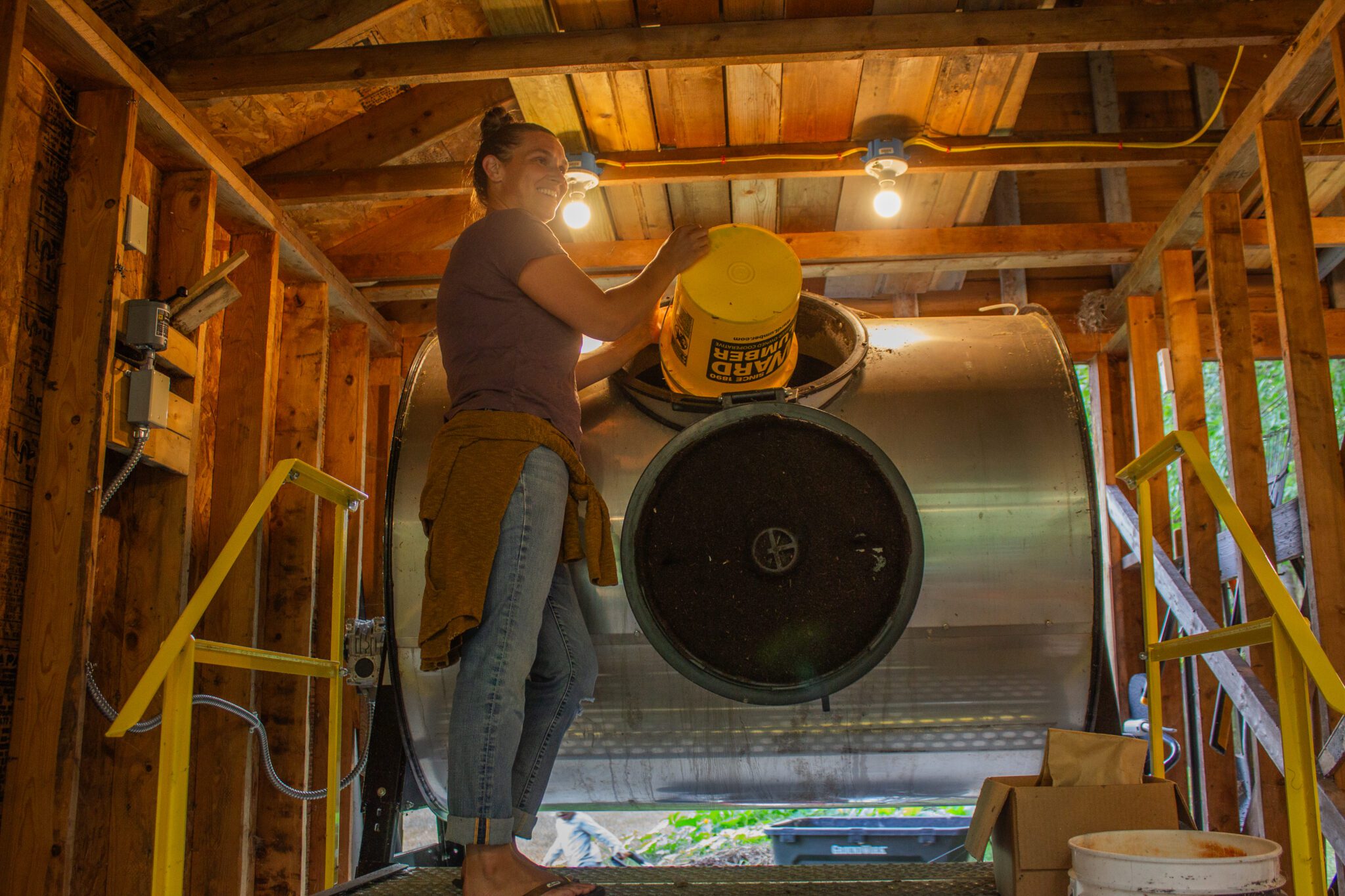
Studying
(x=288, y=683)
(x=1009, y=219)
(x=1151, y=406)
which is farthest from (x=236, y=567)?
(x=1009, y=219)

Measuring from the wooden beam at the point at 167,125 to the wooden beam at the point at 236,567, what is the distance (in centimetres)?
17

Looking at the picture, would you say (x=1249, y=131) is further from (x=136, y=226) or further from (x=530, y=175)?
(x=136, y=226)

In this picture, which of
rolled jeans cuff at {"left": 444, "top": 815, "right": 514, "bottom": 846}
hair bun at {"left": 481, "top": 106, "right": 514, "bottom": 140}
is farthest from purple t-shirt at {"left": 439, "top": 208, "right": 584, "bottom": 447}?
rolled jeans cuff at {"left": 444, "top": 815, "right": 514, "bottom": 846}

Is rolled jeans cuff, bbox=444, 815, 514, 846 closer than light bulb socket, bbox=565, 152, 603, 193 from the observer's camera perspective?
Yes

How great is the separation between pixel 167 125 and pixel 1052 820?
10.6 ft

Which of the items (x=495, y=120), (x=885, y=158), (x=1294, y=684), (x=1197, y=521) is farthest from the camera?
(x=1197, y=521)

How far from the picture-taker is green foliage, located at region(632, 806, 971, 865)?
841 centimetres

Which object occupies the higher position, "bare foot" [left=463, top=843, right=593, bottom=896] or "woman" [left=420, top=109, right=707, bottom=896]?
"woman" [left=420, top=109, right=707, bottom=896]

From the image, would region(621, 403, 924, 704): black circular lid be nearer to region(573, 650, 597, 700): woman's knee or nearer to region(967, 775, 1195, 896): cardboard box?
region(573, 650, 597, 700): woman's knee

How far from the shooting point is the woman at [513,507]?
216cm

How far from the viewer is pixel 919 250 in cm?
520

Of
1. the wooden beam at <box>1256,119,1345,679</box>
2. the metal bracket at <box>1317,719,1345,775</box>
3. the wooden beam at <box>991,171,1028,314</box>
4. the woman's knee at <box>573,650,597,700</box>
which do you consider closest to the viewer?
the woman's knee at <box>573,650,597,700</box>

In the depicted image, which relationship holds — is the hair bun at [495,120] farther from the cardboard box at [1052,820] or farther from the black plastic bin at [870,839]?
the black plastic bin at [870,839]

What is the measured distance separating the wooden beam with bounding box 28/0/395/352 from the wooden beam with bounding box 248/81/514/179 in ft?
1.31
